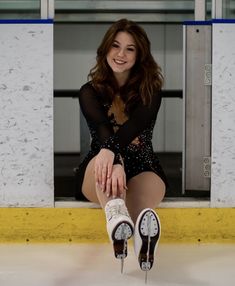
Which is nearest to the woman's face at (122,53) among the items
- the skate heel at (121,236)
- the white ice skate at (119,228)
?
the white ice skate at (119,228)

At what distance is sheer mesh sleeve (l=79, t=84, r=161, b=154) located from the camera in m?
2.69

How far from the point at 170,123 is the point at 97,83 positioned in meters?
4.36

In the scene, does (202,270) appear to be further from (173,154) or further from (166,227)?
(173,154)

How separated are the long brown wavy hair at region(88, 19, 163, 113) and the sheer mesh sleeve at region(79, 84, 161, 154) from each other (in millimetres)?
44

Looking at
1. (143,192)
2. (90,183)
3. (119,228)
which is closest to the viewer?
(119,228)

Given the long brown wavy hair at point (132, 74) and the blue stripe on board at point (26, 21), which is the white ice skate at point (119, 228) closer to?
the long brown wavy hair at point (132, 74)

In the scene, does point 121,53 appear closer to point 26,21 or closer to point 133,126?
point 133,126

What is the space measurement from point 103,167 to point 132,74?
57cm

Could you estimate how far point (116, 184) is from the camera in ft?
8.22

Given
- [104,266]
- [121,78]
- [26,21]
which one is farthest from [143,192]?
[26,21]

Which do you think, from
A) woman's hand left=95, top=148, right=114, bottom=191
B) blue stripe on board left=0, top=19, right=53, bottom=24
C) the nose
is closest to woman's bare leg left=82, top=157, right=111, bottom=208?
woman's hand left=95, top=148, right=114, bottom=191

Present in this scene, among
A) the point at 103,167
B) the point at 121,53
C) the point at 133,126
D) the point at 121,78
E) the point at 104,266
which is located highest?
the point at 121,53

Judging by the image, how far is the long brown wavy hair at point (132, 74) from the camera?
2789mm

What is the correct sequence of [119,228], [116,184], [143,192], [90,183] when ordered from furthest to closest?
1. [90,183]
2. [143,192]
3. [116,184]
4. [119,228]
